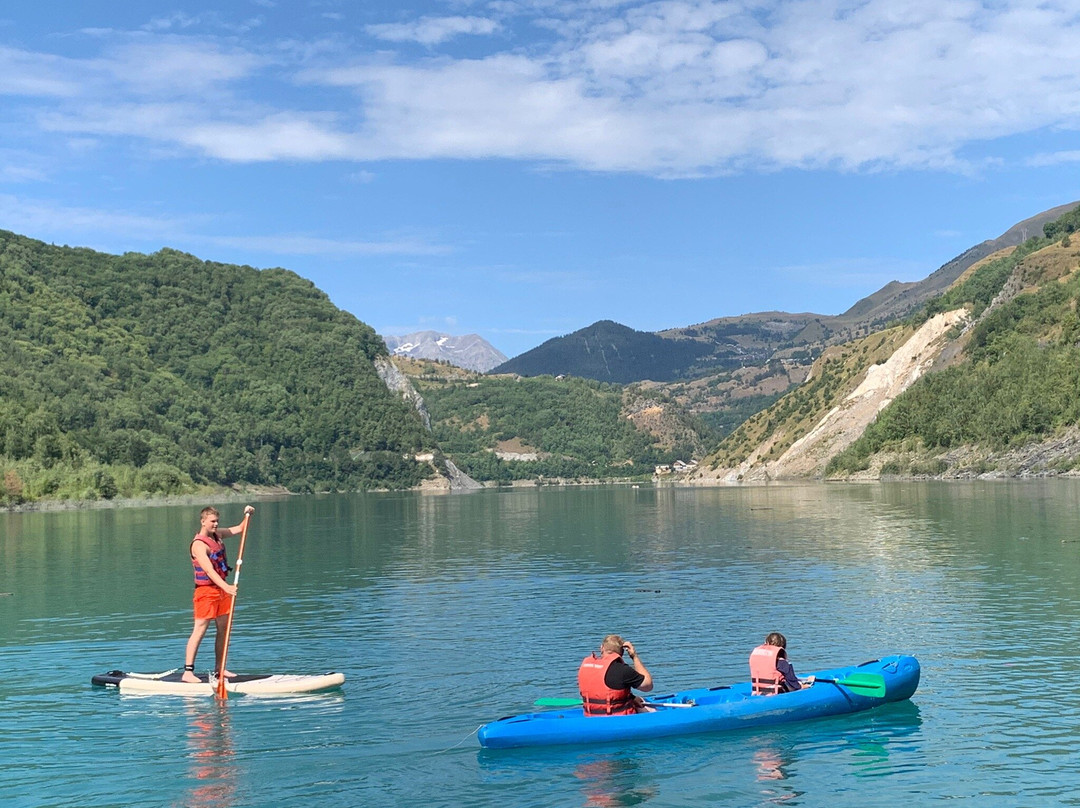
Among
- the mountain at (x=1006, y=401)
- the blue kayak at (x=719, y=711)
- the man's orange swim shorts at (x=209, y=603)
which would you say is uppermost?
the mountain at (x=1006, y=401)

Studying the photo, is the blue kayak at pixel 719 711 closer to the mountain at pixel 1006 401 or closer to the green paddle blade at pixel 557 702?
the green paddle blade at pixel 557 702

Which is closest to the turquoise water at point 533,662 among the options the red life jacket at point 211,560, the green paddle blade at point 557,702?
the green paddle blade at point 557,702

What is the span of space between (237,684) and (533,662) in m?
8.62

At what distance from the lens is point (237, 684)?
28.1 meters

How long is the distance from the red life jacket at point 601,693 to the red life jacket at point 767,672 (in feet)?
10.3

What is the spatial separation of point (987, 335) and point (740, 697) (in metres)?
183

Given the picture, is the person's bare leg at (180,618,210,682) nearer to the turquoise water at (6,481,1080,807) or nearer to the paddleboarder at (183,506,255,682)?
the paddleboarder at (183,506,255,682)

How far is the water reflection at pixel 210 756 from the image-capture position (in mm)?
20562

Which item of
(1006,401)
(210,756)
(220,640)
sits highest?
(1006,401)

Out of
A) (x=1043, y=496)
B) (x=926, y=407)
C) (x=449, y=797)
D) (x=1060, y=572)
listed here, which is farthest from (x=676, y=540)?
(x=926, y=407)

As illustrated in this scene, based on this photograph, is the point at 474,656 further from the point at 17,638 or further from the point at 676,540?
the point at 676,540

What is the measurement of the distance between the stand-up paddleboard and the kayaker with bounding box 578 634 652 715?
805 centimetres

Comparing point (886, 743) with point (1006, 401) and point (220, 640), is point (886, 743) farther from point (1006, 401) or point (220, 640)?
point (1006, 401)

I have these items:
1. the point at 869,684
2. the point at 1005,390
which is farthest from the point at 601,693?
the point at 1005,390
